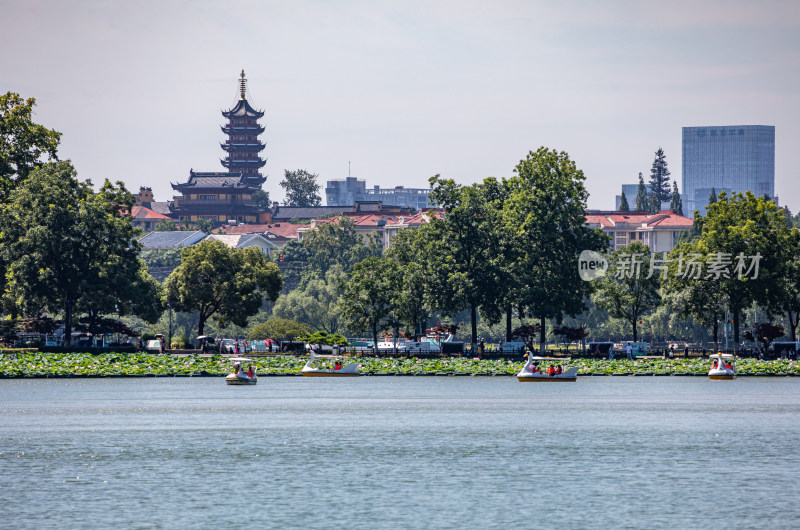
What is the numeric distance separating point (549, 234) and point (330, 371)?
23126 millimetres

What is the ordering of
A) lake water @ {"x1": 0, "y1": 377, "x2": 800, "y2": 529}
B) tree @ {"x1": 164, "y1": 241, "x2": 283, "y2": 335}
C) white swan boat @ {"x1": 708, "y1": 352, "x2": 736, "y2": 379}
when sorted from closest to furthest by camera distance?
lake water @ {"x1": 0, "y1": 377, "x2": 800, "y2": 529}
white swan boat @ {"x1": 708, "y1": 352, "x2": 736, "y2": 379}
tree @ {"x1": 164, "y1": 241, "x2": 283, "y2": 335}

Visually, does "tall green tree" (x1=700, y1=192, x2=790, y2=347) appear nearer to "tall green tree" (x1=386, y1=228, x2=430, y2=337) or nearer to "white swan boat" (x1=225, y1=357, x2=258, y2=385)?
"tall green tree" (x1=386, y1=228, x2=430, y2=337)

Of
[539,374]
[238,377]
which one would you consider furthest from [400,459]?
[539,374]

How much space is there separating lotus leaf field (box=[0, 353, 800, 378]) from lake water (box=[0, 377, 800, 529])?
13024 mm

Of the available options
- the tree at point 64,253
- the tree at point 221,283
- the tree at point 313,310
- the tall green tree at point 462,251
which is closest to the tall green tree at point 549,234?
the tall green tree at point 462,251

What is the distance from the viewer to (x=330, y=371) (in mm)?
90875

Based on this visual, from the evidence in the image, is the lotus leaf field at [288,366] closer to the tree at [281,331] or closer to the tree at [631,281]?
the tree at [631,281]

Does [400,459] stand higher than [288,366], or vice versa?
[288,366]

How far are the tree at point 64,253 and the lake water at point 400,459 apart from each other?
80.6ft

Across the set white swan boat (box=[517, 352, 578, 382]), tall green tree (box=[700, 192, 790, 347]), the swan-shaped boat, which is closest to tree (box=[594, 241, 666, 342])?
tall green tree (box=[700, 192, 790, 347])

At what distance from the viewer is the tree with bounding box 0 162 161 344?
3856 inches

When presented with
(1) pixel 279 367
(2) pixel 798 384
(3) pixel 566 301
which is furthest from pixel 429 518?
(3) pixel 566 301

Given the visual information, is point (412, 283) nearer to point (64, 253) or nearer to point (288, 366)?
point (288, 366)

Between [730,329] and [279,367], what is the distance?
2091 inches
